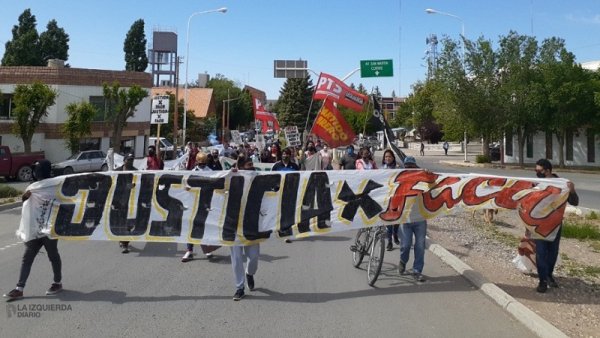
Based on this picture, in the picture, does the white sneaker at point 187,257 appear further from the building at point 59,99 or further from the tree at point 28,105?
the building at point 59,99

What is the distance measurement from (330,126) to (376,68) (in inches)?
433

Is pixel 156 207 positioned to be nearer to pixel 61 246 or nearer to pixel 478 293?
pixel 61 246

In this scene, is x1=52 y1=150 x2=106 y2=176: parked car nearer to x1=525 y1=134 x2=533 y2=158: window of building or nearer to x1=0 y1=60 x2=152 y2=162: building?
x1=0 y1=60 x2=152 y2=162: building

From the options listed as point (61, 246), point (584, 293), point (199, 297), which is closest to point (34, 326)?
point (199, 297)

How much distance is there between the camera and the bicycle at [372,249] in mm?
7211

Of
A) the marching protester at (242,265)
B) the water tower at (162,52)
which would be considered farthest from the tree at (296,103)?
the marching protester at (242,265)

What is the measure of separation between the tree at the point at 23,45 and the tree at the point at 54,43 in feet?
9.30

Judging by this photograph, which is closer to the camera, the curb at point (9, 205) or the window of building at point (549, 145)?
the curb at point (9, 205)

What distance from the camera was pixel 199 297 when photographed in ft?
21.9

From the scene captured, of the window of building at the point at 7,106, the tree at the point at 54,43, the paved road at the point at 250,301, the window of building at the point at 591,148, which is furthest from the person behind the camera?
the tree at the point at 54,43

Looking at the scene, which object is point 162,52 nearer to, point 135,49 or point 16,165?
point 135,49

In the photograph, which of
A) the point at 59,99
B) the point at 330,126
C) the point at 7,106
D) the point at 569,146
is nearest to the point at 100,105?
the point at 59,99

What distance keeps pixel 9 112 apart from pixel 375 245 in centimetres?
3828

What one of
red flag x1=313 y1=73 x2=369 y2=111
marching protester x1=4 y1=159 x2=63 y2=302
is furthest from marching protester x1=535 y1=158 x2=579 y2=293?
red flag x1=313 y1=73 x2=369 y2=111
